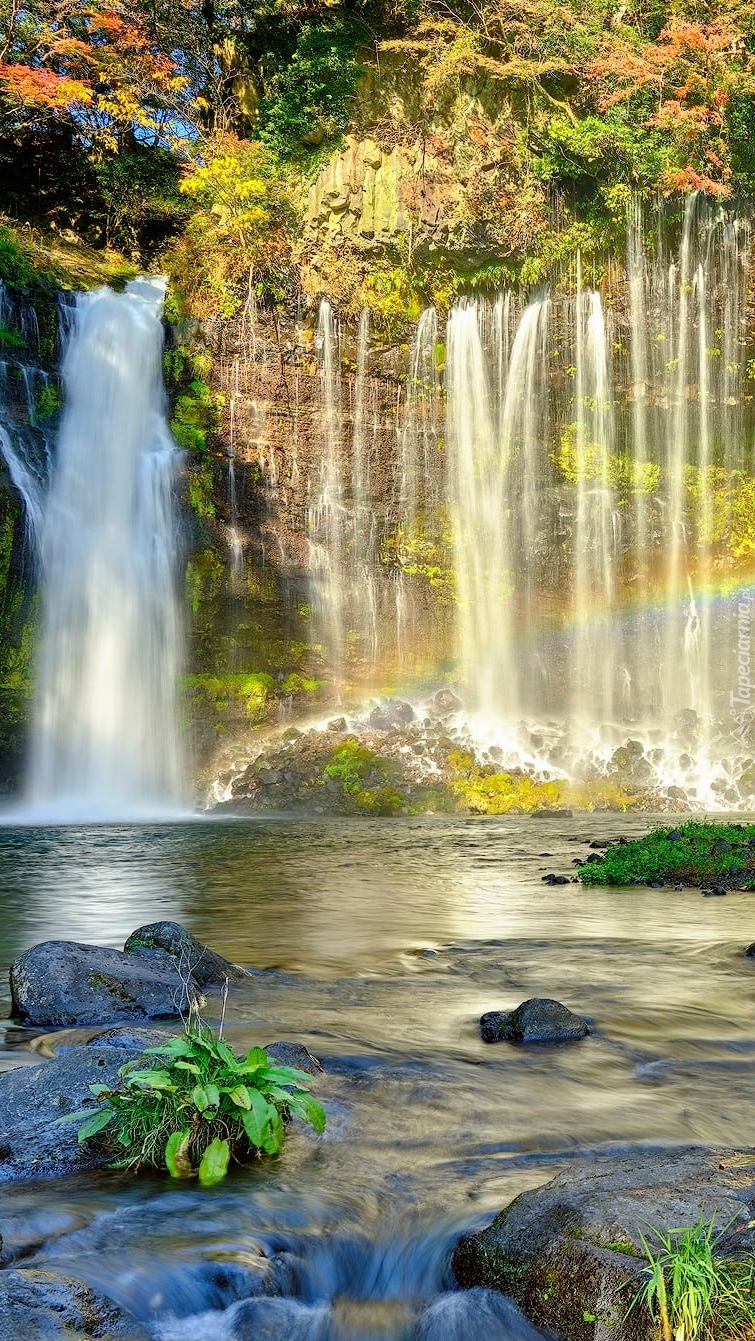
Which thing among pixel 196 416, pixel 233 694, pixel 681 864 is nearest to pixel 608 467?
pixel 196 416

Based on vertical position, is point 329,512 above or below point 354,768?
above

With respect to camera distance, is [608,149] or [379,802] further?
[608,149]

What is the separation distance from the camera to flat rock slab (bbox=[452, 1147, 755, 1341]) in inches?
103

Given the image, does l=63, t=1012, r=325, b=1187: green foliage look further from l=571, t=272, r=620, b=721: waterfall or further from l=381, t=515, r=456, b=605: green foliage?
l=381, t=515, r=456, b=605: green foliage

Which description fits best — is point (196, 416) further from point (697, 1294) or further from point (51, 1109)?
point (697, 1294)

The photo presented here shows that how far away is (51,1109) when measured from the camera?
3.91 metres

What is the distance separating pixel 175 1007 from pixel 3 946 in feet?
10.1

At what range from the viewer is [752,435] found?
Answer: 88.5ft

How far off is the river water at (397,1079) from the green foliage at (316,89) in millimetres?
22050

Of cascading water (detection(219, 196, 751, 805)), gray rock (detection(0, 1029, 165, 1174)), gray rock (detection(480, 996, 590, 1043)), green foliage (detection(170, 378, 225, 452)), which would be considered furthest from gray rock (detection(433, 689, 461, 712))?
gray rock (detection(0, 1029, 165, 1174))

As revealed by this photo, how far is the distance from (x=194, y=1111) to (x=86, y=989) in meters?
2.27

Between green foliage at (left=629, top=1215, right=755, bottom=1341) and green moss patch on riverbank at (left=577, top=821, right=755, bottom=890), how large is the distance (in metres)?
8.95

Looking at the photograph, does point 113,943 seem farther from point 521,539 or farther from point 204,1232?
point 521,539

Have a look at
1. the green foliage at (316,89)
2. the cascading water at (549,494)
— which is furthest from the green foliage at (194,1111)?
the green foliage at (316,89)
